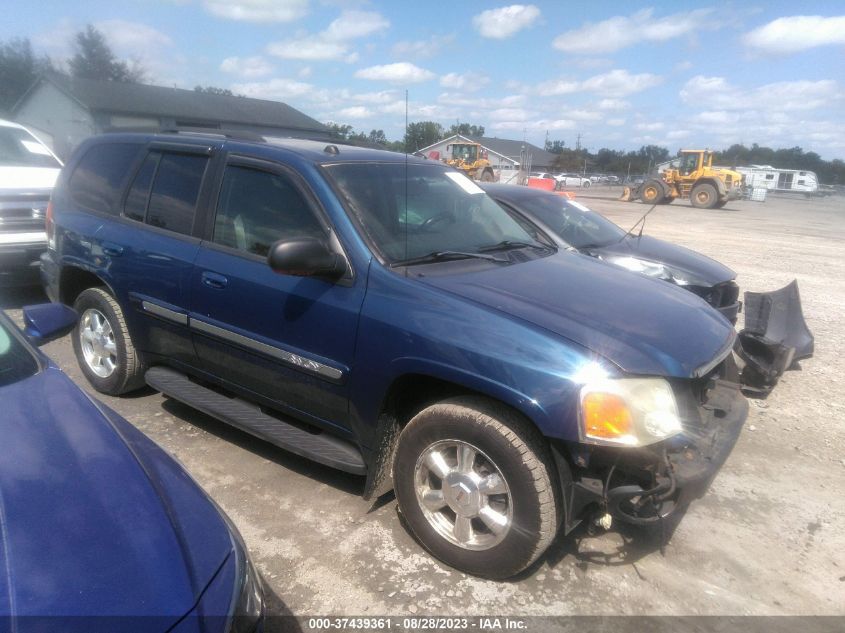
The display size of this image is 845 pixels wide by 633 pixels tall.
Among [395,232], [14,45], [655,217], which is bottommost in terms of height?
[655,217]

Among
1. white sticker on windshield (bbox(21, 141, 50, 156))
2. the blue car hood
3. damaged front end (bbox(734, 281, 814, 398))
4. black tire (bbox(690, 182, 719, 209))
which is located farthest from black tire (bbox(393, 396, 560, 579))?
black tire (bbox(690, 182, 719, 209))

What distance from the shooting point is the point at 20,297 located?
6727 mm

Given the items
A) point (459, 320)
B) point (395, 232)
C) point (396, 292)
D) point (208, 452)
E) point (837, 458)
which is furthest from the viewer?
point (837, 458)

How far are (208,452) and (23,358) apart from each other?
5.07 ft

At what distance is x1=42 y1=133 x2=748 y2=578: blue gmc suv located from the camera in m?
2.39

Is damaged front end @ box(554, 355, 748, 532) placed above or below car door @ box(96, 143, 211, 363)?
below

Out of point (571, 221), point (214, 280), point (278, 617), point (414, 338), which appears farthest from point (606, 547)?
point (571, 221)

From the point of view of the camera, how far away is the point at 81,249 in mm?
4129

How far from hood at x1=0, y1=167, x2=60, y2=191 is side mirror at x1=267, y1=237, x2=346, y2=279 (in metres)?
4.96

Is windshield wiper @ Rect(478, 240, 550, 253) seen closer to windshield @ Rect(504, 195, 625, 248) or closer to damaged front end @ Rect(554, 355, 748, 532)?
damaged front end @ Rect(554, 355, 748, 532)

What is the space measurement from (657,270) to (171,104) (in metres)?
42.1

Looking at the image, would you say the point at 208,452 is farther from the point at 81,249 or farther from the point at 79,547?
the point at 79,547

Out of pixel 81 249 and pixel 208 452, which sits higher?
pixel 81 249

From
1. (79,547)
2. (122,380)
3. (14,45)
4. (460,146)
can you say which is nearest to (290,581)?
(79,547)
